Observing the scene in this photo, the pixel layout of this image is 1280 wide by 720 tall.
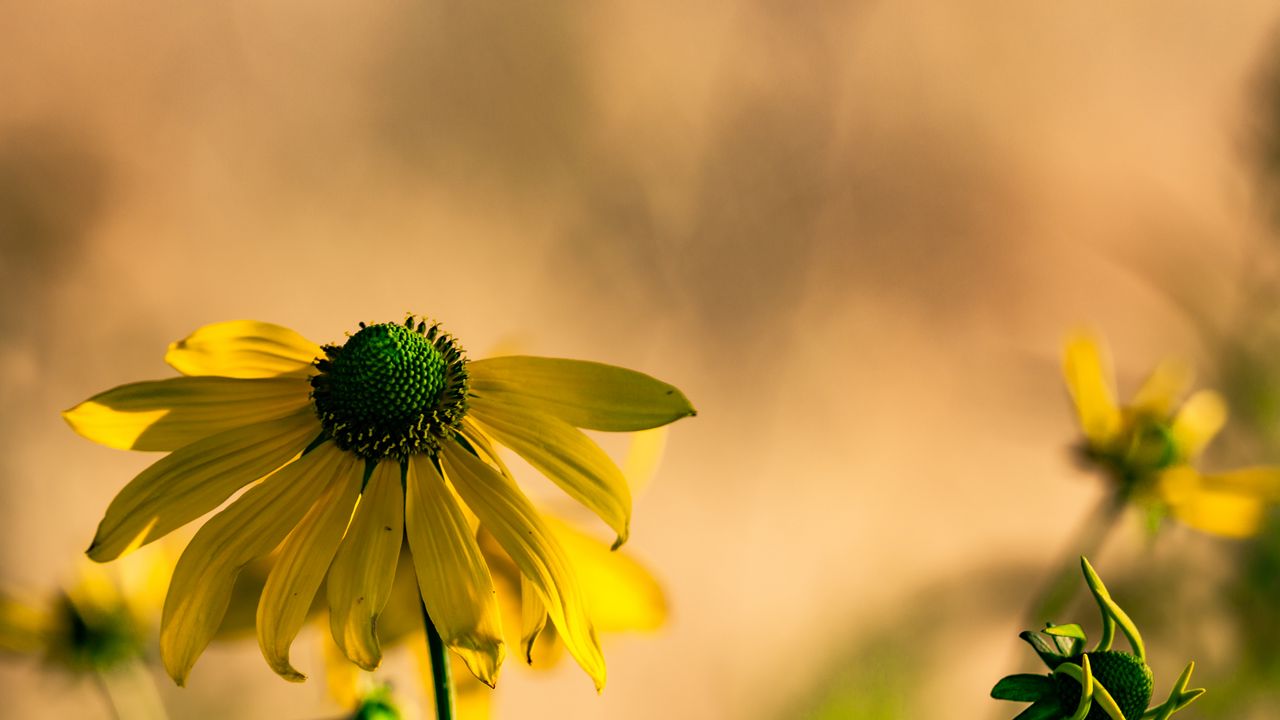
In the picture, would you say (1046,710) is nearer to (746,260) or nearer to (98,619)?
(98,619)

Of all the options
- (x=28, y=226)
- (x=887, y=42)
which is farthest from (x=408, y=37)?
(x=887, y=42)

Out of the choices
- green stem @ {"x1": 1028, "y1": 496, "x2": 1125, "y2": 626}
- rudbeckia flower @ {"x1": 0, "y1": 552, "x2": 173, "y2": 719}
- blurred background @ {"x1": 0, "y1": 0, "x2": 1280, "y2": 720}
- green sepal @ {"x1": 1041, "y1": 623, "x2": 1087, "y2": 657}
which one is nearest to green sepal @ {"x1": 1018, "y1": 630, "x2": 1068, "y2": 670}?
green sepal @ {"x1": 1041, "y1": 623, "x2": 1087, "y2": 657}

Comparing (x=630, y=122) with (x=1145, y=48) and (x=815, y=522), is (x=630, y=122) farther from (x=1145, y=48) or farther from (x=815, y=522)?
(x=1145, y=48)

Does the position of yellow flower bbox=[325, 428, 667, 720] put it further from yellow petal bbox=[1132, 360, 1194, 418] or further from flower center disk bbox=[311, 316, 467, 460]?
yellow petal bbox=[1132, 360, 1194, 418]

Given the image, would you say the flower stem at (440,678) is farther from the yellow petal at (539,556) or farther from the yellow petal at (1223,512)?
the yellow petal at (1223,512)

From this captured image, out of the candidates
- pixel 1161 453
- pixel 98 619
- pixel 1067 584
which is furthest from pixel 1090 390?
pixel 98 619

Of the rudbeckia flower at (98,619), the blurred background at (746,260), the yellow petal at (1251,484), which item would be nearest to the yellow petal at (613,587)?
the rudbeckia flower at (98,619)
